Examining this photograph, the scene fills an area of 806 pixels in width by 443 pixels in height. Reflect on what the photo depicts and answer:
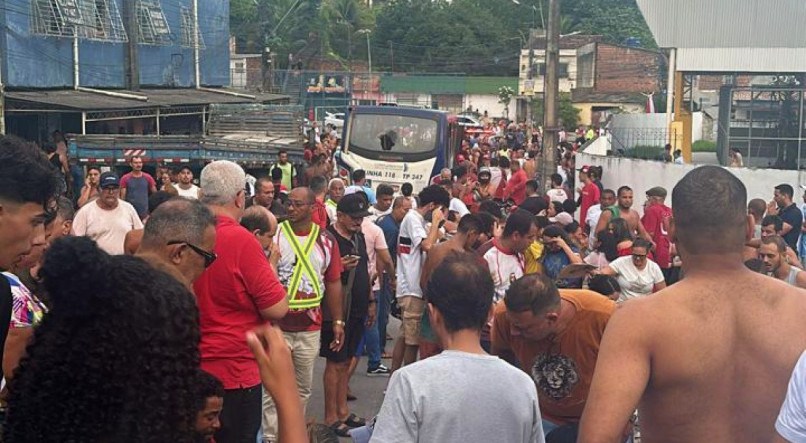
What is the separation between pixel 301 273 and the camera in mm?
7695

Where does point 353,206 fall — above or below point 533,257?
above

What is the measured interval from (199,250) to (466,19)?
261 ft

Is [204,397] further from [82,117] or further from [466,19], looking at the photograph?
[466,19]

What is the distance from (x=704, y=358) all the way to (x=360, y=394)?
6.42 metres

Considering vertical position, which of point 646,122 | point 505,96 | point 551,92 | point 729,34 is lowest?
point 646,122

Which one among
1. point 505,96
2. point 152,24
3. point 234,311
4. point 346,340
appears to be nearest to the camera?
point 234,311

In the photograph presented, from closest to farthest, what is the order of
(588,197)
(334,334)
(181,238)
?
(181,238) < (334,334) < (588,197)

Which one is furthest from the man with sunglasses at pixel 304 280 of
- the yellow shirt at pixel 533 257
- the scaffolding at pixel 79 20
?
the scaffolding at pixel 79 20

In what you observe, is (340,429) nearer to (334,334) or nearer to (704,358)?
(334,334)

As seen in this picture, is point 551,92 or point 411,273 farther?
point 551,92

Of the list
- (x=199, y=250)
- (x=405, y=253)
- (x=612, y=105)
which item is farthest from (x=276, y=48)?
(x=199, y=250)

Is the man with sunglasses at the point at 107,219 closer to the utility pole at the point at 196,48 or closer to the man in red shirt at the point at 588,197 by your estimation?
the man in red shirt at the point at 588,197

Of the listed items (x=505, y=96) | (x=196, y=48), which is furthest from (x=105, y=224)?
(x=505, y=96)

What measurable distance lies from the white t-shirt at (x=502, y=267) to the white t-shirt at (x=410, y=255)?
1267 mm
